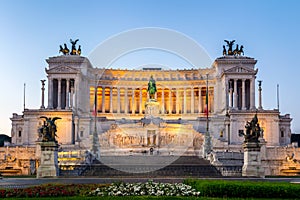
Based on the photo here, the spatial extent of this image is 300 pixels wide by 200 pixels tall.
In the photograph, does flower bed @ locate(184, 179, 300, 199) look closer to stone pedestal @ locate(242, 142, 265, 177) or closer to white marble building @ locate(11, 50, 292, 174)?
stone pedestal @ locate(242, 142, 265, 177)

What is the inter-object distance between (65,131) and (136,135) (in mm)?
16494

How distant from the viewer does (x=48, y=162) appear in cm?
4269

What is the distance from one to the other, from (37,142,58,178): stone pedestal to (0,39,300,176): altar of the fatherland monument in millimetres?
7995

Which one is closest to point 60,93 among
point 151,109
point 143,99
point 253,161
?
point 151,109

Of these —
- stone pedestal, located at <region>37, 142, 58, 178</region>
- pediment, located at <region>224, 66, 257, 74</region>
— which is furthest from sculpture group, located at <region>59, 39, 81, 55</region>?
stone pedestal, located at <region>37, 142, 58, 178</region>

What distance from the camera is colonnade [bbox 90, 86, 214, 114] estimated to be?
→ 111 meters

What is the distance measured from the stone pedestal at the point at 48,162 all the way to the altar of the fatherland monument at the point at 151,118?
26.2 ft

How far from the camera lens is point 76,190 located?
24.8 meters

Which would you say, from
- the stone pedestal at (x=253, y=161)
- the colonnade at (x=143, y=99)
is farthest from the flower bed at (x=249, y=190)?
the colonnade at (x=143, y=99)

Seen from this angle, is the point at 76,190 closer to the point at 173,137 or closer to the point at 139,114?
the point at 173,137

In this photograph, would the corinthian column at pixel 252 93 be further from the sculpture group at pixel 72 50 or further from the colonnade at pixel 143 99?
the sculpture group at pixel 72 50

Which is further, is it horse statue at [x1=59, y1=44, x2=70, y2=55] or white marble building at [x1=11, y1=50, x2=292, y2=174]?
horse statue at [x1=59, y1=44, x2=70, y2=55]

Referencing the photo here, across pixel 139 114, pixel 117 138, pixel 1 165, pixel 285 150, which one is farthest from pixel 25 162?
pixel 139 114

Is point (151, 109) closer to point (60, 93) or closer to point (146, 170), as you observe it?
point (60, 93)
